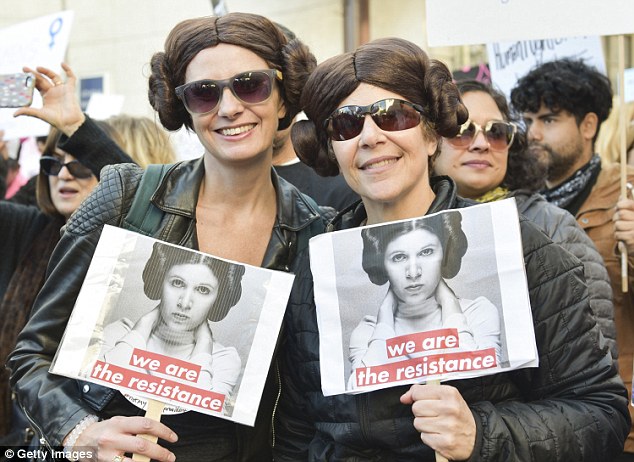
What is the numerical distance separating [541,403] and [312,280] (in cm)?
69

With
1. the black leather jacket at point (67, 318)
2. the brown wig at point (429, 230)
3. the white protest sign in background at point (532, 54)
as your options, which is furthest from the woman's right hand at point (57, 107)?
the white protest sign in background at point (532, 54)

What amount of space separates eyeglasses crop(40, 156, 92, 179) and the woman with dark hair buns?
2066 millimetres

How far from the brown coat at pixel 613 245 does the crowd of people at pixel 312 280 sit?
486 millimetres

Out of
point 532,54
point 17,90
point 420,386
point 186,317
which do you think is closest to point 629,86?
point 532,54

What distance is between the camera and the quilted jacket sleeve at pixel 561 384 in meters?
2.09

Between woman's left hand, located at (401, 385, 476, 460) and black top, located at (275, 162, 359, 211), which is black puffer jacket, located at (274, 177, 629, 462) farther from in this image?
black top, located at (275, 162, 359, 211)

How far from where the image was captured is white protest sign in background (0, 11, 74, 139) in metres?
4.71

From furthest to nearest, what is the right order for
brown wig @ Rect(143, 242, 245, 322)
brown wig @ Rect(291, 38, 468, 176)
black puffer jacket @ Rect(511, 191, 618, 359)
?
black puffer jacket @ Rect(511, 191, 618, 359) → brown wig @ Rect(291, 38, 468, 176) → brown wig @ Rect(143, 242, 245, 322)

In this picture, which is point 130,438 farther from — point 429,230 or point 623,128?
point 623,128

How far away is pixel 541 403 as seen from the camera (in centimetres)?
217

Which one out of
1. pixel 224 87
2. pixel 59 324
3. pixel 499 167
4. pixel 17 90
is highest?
pixel 17 90

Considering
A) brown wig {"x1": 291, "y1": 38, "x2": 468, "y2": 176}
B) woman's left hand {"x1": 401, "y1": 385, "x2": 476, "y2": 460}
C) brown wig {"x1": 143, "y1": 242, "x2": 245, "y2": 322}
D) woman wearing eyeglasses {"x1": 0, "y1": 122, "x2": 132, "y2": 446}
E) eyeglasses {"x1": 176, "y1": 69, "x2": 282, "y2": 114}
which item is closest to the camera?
woman's left hand {"x1": 401, "y1": 385, "x2": 476, "y2": 460}

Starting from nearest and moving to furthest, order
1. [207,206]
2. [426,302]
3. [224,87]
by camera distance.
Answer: [426,302] → [224,87] → [207,206]

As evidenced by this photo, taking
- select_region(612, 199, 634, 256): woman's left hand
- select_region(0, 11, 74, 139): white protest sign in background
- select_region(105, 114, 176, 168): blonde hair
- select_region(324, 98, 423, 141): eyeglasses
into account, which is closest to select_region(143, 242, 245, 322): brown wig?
select_region(324, 98, 423, 141): eyeglasses
